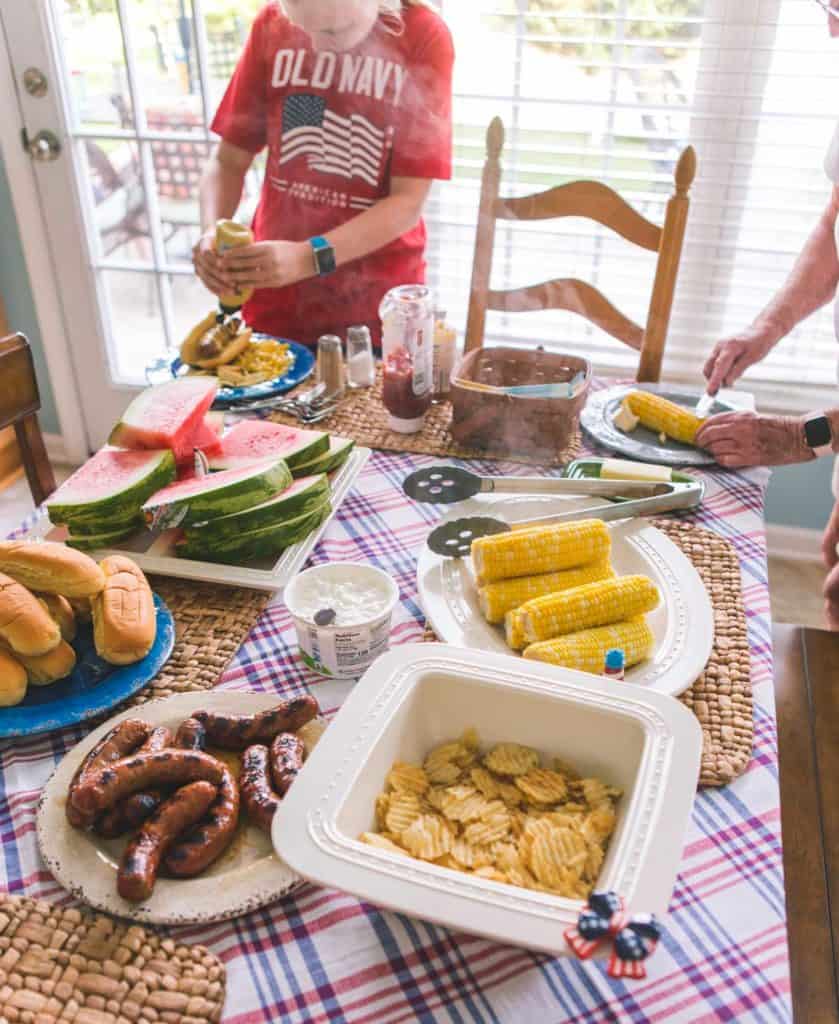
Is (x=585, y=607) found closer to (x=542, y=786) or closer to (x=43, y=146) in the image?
(x=542, y=786)

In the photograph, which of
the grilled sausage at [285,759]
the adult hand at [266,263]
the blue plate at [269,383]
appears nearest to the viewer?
the grilled sausage at [285,759]

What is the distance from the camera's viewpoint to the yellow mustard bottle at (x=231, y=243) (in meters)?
1.67

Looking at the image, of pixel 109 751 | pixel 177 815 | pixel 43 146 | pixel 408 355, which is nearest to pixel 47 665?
pixel 109 751

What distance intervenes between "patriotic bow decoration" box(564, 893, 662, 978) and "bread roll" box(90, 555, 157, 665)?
0.56m

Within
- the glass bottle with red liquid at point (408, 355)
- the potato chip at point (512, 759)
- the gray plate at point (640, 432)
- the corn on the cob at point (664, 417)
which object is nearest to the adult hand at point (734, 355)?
the gray plate at point (640, 432)

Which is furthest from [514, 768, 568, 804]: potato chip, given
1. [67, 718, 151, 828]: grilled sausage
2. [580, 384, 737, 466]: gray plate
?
[580, 384, 737, 466]: gray plate

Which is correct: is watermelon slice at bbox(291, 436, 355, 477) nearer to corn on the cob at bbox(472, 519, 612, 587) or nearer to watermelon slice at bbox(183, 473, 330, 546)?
watermelon slice at bbox(183, 473, 330, 546)

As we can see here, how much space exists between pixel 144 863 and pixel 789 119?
7.40ft

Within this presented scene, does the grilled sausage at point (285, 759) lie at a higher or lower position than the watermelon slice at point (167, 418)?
lower

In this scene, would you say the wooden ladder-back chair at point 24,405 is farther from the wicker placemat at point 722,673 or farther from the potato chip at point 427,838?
the potato chip at point 427,838

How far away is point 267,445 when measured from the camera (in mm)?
1305

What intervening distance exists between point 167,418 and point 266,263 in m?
0.52

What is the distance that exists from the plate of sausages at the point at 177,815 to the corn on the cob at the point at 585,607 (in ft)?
0.87

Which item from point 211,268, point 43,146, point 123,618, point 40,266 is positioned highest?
point 43,146
